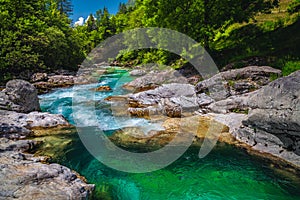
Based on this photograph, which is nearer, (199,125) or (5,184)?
(5,184)

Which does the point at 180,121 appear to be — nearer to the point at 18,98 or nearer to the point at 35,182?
the point at 35,182

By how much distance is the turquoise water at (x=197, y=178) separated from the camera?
571 centimetres

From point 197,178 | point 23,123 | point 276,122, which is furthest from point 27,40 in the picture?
point 276,122

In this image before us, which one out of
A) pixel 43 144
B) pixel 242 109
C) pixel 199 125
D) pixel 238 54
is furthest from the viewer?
pixel 238 54

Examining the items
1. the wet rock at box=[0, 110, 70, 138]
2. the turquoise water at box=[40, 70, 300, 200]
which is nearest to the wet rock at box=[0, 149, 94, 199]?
the turquoise water at box=[40, 70, 300, 200]

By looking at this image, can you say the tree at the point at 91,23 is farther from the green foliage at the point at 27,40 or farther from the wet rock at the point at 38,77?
the wet rock at the point at 38,77

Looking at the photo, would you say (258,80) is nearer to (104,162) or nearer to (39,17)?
(104,162)

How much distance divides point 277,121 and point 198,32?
14166mm

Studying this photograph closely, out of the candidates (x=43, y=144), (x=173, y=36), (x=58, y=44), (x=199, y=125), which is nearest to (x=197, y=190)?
(x=199, y=125)

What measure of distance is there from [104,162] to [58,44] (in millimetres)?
23217

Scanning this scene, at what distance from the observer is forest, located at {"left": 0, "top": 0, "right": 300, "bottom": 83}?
58.7 feet

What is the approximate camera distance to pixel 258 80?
12797 millimetres

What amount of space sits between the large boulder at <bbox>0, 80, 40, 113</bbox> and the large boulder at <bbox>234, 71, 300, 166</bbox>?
1044 cm

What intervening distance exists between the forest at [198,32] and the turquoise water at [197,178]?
7.73 meters
